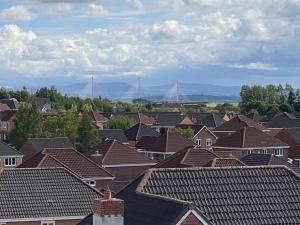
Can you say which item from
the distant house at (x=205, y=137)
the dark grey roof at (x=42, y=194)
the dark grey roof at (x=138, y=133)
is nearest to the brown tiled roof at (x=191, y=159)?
the dark grey roof at (x=42, y=194)

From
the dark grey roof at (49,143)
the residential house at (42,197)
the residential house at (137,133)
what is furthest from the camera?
the residential house at (137,133)

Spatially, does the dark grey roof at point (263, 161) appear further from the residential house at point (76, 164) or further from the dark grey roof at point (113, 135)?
the dark grey roof at point (113, 135)

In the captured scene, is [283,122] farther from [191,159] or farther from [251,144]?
[191,159]

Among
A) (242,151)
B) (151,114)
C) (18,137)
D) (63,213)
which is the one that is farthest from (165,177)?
(151,114)

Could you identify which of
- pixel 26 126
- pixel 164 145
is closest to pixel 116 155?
pixel 164 145

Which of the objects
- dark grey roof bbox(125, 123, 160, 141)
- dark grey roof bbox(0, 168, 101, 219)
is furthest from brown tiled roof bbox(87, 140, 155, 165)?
dark grey roof bbox(0, 168, 101, 219)

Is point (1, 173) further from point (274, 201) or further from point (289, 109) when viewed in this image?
point (289, 109)

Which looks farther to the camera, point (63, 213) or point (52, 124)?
point (52, 124)
